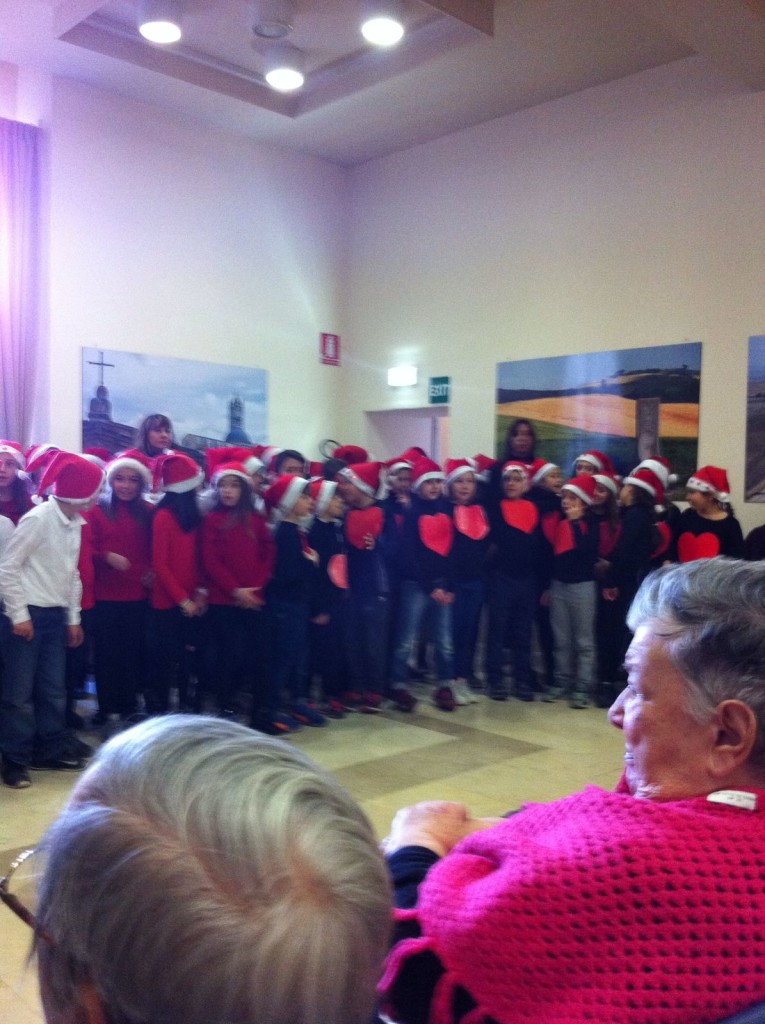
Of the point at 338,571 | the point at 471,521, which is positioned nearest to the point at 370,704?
the point at 338,571

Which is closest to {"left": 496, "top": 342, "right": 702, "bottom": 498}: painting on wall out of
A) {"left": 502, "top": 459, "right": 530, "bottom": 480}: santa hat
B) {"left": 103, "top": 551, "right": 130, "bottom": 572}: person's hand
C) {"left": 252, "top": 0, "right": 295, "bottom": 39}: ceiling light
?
{"left": 502, "top": 459, "right": 530, "bottom": 480}: santa hat

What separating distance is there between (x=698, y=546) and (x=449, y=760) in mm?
2609

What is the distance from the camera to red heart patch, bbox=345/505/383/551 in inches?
233

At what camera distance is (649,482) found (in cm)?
645

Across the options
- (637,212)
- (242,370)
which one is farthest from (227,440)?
(637,212)

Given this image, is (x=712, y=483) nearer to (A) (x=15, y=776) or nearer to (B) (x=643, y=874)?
(A) (x=15, y=776)

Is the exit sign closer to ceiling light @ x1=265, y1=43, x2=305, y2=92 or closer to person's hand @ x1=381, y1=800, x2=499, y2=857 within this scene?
ceiling light @ x1=265, y1=43, x2=305, y2=92

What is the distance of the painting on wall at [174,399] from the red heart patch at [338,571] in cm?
265

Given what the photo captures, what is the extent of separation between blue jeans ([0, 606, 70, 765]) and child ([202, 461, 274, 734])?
40.1 inches

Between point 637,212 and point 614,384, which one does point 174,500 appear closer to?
point 614,384

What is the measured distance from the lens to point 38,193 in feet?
25.4

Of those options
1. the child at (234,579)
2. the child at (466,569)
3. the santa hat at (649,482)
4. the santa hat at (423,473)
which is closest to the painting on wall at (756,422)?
the santa hat at (649,482)

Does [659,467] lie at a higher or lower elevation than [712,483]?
higher

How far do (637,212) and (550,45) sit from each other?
151 cm
